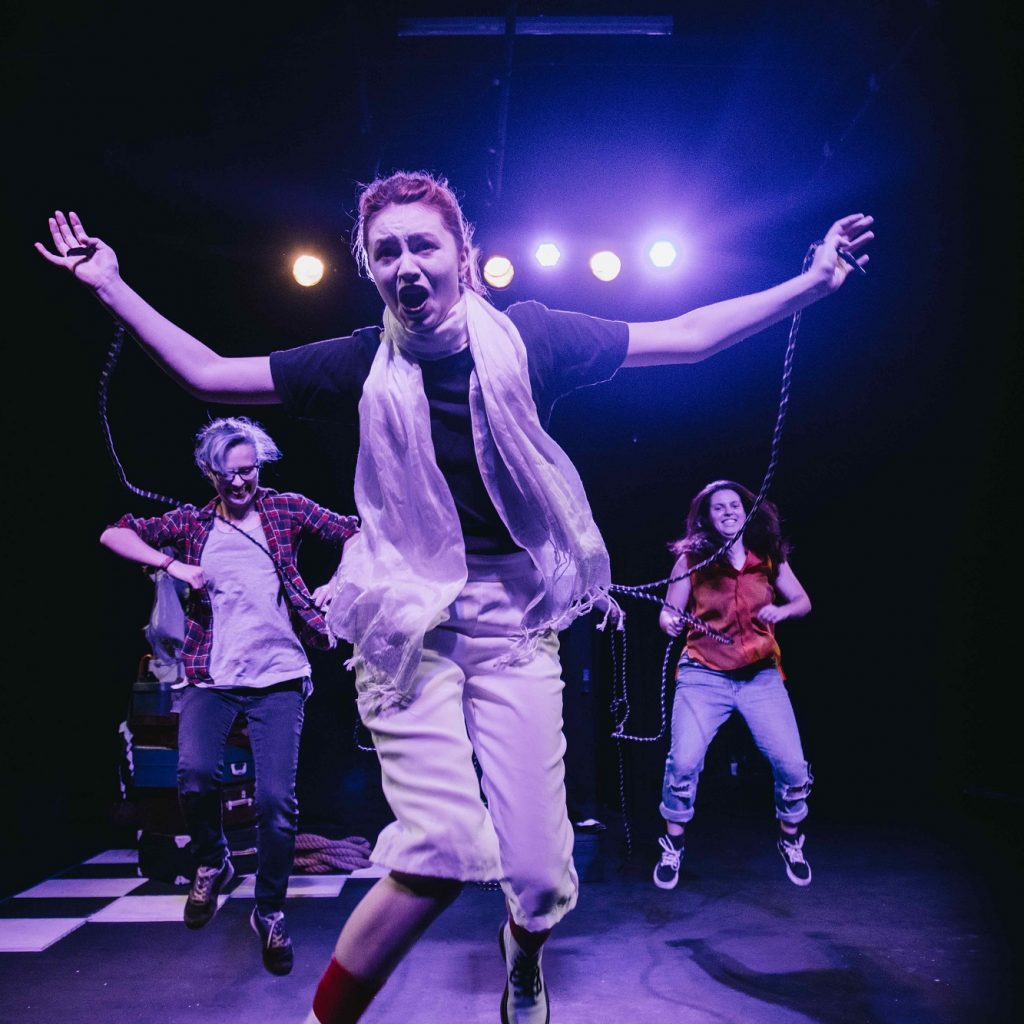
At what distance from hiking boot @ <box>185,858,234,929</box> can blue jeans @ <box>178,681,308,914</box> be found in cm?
4

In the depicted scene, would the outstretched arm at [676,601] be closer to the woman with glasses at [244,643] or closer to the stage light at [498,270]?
the woman with glasses at [244,643]

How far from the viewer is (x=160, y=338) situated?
5.58 ft

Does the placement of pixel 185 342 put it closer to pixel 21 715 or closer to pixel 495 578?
pixel 495 578

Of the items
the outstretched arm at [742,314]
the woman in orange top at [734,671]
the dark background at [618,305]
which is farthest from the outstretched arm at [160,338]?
the dark background at [618,305]

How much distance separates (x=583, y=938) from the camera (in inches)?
137

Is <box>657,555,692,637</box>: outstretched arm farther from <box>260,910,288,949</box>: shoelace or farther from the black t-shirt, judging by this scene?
the black t-shirt

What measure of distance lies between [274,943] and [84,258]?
234 cm

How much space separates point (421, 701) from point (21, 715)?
3.62 metres

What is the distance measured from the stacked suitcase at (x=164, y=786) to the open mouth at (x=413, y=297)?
12.0ft

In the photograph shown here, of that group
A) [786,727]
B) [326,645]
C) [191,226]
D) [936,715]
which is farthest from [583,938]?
[191,226]

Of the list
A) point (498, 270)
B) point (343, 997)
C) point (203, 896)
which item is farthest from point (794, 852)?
point (498, 270)

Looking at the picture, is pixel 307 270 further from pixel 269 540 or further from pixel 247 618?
pixel 247 618

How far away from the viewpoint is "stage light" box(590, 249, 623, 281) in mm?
5867

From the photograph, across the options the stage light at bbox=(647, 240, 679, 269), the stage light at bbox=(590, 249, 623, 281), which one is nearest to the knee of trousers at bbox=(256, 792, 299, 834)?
the stage light at bbox=(590, 249, 623, 281)
